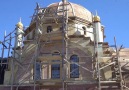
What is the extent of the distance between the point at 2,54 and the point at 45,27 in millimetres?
4966

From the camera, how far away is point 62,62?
912 inches

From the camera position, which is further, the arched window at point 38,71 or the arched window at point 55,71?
the arched window at point 55,71

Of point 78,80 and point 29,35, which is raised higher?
point 29,35

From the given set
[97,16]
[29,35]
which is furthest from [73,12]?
[29,35]

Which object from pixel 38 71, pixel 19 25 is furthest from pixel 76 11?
pixel 38 71

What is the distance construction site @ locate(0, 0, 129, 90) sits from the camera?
23781 millimetres

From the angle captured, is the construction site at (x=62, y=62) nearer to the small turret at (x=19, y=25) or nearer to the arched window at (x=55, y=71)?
the arched window at (x=55, y=71)

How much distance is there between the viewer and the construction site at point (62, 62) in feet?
78.0

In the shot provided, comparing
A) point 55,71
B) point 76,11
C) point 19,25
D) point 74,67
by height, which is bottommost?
point 55,71

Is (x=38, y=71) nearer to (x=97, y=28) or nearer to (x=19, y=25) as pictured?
(x=97, y=28)

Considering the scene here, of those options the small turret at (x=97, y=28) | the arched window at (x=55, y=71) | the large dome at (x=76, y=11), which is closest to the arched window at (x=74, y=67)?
the arched window at (x=55, y=71)

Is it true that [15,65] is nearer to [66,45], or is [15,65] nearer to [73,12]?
[66,45]

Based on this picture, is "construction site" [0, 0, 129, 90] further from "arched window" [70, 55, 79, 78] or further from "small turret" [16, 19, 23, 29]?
"small turret" [16, 19, 23, 29]

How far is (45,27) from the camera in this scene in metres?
28.8
